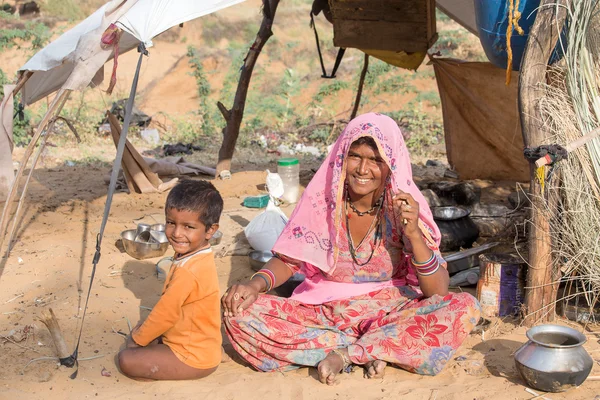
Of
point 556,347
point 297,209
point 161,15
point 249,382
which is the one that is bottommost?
point 249,382

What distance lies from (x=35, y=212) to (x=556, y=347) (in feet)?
15.3

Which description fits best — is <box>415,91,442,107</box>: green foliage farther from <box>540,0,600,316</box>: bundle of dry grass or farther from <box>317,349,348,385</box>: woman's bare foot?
<box>317,349,348,385</box>: woman's bare foot

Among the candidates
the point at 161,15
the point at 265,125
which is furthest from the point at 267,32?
the point at 265,125

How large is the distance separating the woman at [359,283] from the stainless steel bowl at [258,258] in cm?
111

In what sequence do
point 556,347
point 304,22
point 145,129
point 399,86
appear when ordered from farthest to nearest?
1. point 304,22
2. point 399,86
3. point 145,129
4. point 556,347

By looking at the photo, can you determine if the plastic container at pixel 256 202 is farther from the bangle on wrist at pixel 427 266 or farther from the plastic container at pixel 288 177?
the bangle on wrist at pixel 427 266

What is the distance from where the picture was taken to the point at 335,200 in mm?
3324

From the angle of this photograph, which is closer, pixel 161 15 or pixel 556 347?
pixel 556 347

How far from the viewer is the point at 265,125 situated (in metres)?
12.4

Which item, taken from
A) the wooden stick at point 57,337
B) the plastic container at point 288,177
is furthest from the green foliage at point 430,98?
the wooden stick at point 57,337

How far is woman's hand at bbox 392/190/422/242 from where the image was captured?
117 inches

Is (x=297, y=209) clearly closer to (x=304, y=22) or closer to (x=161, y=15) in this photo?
(x=161, y=15)

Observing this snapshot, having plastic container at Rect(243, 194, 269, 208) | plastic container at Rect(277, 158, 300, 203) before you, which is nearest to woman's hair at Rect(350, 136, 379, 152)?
plastic container at Rect(243, 194, 269, 208)

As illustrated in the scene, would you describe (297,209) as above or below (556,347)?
above
